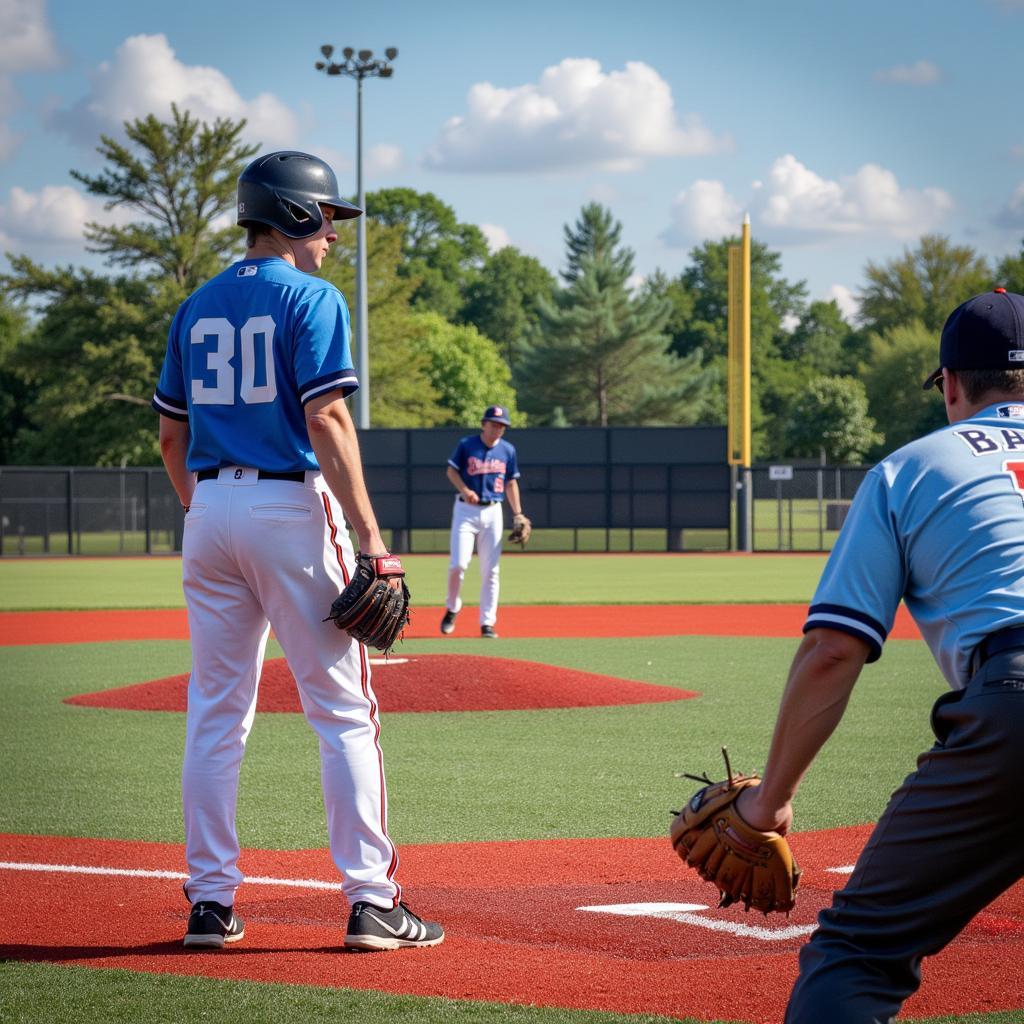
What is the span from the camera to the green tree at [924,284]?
97.3m

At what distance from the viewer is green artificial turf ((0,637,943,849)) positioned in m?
6.30

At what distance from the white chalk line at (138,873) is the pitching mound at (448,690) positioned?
403 centimetres

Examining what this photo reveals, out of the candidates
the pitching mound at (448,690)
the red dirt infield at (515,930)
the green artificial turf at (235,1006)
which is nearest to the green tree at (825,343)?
the pitching mound at (448,690)

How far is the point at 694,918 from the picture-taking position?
15.1 feet

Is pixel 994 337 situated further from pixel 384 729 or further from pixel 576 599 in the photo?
pixel 576 599

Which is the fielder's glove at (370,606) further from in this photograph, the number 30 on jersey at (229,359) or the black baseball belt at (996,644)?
the black baseball belt at (996,644)

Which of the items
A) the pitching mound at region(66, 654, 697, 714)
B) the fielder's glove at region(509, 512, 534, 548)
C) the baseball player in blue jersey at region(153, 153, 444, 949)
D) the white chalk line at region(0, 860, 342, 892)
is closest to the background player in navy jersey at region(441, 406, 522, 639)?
the fielder's glove at region(509, 512, 534, 548)

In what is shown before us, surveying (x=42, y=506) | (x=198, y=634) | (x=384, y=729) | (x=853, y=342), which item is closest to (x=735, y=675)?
(x=384, y=729)

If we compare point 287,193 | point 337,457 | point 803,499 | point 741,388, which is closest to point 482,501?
point 287,193

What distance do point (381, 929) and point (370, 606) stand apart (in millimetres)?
938

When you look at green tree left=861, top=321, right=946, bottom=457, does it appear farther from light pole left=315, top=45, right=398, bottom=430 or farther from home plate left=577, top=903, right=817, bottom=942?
home plate left=577, top=903, right=817, bottom=942

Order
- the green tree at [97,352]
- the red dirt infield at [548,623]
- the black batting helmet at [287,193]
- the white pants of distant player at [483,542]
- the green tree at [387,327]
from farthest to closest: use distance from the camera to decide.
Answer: the green tree at [387,327]
the green tree at [97,352]
the red dirt infield at [548,623]
the white pants of distant player at [483,542]
the black batting helmet at [287,193]

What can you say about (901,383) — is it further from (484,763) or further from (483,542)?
(484,763)

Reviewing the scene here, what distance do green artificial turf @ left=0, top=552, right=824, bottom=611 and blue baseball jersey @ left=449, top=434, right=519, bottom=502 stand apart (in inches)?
229
